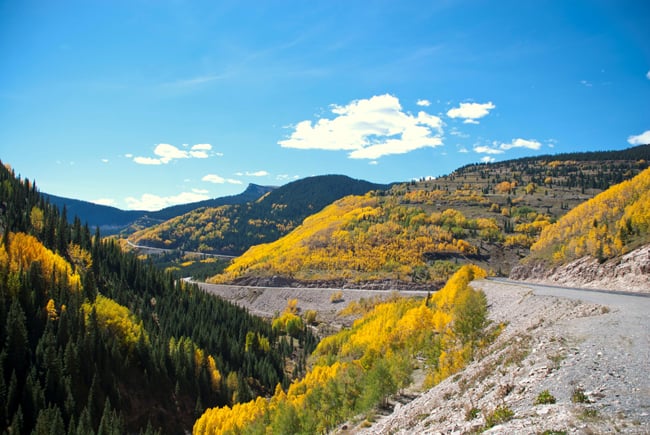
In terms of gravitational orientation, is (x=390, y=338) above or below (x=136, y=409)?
above

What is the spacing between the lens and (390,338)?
59438 mm

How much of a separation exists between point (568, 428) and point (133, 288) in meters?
140

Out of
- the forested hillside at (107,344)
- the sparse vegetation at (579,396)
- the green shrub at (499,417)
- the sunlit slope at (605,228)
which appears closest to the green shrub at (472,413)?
the green shrub at (499,417)

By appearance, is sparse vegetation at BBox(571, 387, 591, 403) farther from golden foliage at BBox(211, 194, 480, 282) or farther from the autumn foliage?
golden foliage at BBox(211, 194, 480, 282)

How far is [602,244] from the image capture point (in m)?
55.8

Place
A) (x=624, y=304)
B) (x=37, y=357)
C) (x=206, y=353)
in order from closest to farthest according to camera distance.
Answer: (x=624, y=304), (x=37, y=357), (x=206, y=353)

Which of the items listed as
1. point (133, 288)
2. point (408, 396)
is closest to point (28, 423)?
point (408, 396)

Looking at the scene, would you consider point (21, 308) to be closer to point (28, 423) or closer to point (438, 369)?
point (28, 423)

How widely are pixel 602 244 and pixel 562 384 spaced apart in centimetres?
4890

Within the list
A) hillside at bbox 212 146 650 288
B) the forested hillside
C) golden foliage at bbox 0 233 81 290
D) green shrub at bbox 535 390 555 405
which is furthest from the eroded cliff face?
golden foliage at bbox 0 233 81 290

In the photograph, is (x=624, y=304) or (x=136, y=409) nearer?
(x=624, y=304)

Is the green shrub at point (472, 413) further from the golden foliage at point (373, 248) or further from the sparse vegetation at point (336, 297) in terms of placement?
the golden foliage at point (373, 248)

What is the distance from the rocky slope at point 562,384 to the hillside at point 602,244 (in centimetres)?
2077

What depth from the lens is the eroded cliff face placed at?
143 ft
